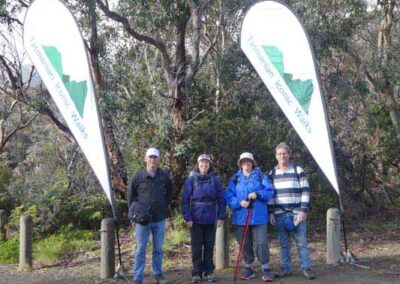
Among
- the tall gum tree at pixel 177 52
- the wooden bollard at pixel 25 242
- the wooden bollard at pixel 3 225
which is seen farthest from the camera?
the wooden bollard at pixel 3 225

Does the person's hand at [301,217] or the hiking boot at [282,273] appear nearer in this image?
the person's hand at [301,217]

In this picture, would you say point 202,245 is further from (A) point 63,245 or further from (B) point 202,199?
(A) point 63,245

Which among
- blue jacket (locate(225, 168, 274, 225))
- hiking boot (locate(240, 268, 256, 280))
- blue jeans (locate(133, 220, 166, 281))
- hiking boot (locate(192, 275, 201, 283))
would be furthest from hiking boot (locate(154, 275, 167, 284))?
blue jacket (locate(225, 168, 274, 225))

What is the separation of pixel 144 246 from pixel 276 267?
232 cm

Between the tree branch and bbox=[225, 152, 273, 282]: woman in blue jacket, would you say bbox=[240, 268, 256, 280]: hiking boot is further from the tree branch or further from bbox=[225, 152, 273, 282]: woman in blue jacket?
the tree branch

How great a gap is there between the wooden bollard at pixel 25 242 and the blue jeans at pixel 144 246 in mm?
2455

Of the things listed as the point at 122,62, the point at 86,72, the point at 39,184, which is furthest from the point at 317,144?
the point at 39,184

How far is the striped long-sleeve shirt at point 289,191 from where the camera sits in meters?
7.21

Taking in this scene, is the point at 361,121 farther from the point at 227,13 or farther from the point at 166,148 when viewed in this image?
the point at 166,148

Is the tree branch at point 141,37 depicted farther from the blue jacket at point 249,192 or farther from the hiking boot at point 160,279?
the hiking boot at point 160,279

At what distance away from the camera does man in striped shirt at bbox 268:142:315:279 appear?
7203 mm

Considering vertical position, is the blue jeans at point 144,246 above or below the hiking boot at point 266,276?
above

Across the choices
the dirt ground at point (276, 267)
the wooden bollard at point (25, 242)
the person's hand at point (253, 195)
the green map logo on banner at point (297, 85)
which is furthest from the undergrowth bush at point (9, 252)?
the green map logo on banner at point (297, 85)

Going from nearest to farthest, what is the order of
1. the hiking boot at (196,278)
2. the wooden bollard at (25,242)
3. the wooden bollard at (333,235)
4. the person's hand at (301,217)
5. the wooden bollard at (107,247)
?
1. the person's hand at (301,217)
2. the hiking boot at (196,278)
3. the wooden bollard at (107,247)
4. the wooden bollard at (333,235)
5. the wooden bollard at (25,242)
